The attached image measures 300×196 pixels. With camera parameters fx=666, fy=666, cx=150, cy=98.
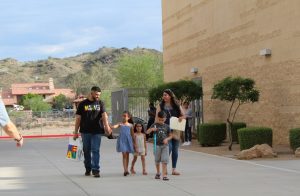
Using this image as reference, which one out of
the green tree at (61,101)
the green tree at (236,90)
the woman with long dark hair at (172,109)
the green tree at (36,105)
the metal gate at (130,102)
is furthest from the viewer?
the green tree at (61,101)

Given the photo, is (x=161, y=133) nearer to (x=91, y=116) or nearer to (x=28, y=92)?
(x=91, y=116)

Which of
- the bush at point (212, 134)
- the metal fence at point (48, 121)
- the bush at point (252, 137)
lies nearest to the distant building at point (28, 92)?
the metal fence at point (48, 121)

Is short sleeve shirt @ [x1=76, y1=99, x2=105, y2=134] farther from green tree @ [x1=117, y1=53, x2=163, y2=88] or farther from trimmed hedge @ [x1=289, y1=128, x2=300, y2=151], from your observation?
green tree @ [x1=117, y1=53, x2=163, y2=88]

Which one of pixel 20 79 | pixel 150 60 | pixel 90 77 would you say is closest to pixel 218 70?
pixel 150 60

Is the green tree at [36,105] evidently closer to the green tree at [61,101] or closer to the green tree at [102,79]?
the green tree at [61,101]

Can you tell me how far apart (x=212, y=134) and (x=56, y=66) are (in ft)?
410

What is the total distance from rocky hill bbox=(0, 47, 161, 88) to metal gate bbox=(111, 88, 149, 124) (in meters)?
99.4

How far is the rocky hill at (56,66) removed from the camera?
142 m

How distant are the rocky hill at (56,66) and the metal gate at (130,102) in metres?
99.4

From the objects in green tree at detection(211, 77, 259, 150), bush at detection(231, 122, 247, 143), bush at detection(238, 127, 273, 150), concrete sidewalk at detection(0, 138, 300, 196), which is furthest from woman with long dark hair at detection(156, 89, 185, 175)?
bush at detection(231, 122, 247, 143)

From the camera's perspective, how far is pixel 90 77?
11738 cm

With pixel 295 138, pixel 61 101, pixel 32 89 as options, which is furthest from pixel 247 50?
pixel 32 89

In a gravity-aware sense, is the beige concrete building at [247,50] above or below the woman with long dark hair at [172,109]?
above

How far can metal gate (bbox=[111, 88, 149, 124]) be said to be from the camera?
3581 cm
